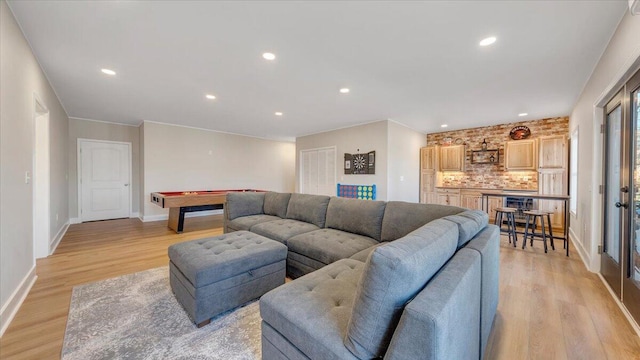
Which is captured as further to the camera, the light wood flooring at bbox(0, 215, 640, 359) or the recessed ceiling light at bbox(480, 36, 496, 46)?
the recessed ceiling light at bbox(480, 36, 496, 46)

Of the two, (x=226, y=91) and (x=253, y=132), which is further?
(x=253, y=132)

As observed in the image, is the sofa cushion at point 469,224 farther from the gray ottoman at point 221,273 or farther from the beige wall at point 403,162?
the beige wall at point 403,162

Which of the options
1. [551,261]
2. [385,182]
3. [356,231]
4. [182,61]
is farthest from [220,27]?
[551,261]

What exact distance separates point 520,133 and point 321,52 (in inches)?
221

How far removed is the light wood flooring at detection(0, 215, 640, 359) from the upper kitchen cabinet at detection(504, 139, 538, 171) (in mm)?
2345

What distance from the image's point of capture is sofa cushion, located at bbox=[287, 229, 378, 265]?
7.48 feet

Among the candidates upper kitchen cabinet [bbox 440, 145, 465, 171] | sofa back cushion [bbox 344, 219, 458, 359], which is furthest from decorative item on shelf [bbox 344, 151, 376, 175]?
sofa back cushion [bbox 344, 219, 458, 359]

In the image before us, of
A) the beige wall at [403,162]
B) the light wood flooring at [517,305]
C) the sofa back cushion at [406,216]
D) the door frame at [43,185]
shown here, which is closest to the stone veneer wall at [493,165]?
the beige wall at [403,162]

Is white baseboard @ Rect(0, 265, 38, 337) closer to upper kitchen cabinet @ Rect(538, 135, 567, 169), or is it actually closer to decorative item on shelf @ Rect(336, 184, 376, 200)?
decorative item on shelf @ Rect(336, 184, 376, 200)

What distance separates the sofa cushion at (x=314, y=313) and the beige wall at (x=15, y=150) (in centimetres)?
221

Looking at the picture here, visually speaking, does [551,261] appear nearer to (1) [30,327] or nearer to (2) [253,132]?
(1) [30,327]

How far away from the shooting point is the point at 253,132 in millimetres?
7199

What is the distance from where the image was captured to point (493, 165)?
6.25 metres

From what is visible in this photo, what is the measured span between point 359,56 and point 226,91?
217cm
